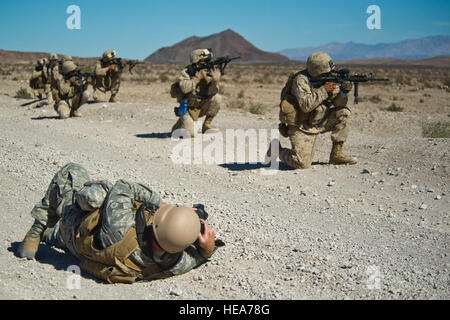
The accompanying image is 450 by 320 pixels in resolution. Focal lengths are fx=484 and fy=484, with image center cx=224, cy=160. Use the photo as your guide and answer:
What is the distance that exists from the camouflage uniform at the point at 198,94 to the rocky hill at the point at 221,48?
14473cm

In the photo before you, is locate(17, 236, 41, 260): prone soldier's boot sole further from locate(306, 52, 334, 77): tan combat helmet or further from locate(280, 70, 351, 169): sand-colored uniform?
locate(306, 52, 334, 77): tan combat helmet

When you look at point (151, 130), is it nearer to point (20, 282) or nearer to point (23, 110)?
point (23, 110)

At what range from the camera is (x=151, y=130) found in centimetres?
1192

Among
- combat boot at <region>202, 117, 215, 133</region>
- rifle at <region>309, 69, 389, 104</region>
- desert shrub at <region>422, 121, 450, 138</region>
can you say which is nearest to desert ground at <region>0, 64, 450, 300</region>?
desert shrub at <region>422, 121, 450, 138</region>

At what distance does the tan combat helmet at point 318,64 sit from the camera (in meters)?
7.71

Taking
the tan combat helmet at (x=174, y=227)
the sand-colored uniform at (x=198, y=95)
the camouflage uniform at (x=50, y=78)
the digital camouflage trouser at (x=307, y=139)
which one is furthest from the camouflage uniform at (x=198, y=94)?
the tan combat helmet at (x=174, y=227)

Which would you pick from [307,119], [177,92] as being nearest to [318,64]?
[307,119]

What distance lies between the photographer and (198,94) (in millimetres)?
10844

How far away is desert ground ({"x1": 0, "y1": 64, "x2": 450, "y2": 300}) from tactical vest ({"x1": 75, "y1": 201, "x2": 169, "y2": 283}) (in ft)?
0.39

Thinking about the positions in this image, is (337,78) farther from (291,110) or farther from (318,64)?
(291,110)

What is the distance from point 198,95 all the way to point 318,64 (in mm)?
3710

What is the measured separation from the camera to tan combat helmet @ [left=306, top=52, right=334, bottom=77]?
304 inches

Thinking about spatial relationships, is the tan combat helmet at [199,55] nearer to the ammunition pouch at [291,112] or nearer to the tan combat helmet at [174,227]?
the ammunition pouch at [291,112]
